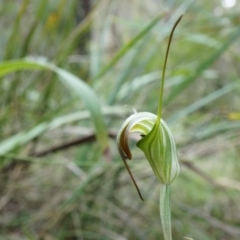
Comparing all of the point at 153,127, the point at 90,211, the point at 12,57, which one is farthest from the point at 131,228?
the point at 153,127

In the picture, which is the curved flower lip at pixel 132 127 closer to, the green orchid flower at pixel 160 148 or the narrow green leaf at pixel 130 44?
the green orchid flower at pixel 160 148

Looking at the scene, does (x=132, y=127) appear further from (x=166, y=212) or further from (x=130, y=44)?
(x=130, y=44)

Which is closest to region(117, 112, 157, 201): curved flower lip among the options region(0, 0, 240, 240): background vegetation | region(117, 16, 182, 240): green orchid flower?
region(117, 16, 182, 240): green orchid flower

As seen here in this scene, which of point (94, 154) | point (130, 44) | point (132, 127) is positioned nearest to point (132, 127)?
point (132, 127)

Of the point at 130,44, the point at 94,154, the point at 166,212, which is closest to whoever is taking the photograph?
the point at 166,212

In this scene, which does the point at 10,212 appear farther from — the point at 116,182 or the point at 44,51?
the point at 44,51

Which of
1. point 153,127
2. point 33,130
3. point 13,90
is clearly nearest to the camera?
point 153,127
